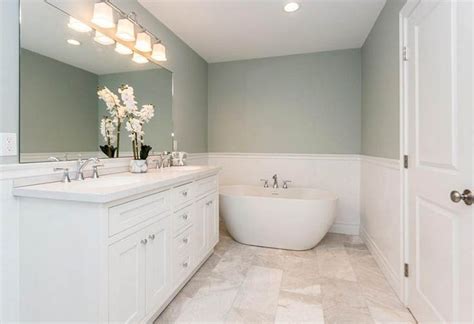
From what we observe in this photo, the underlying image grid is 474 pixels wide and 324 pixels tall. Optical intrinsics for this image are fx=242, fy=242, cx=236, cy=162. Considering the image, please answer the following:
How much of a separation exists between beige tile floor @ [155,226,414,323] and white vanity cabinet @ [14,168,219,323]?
42 cm

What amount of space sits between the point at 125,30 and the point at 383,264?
2931mm

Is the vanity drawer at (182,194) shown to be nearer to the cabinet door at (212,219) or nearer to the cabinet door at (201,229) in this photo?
the cabinet door at (201,229)

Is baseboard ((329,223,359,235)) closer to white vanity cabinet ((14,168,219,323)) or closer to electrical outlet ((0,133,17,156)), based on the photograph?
white vanity cabinet ((14,168,219,323))

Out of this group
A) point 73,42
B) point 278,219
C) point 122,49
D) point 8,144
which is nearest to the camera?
point 8,144

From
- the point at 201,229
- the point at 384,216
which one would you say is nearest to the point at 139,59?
the point at 201,229

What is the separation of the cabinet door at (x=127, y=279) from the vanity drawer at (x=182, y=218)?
0.37 meters

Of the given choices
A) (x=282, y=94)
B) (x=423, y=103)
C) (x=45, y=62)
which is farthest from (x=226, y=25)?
(x=423, y=103)

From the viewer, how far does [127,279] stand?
4.10ft

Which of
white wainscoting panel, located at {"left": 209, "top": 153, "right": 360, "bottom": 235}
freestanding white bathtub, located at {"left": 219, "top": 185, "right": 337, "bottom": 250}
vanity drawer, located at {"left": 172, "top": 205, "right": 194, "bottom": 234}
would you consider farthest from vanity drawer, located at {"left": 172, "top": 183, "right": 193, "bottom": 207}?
white wainscoting panel, located at {"left": 209, "top": 153, "right": 360, "bottom": 235}

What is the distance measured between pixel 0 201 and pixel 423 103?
2.35m

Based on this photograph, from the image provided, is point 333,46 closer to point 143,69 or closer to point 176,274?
point 143,69

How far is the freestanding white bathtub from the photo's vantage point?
8.07ft

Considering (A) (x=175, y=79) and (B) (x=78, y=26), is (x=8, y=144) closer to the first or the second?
(B) (x=78, y=26)

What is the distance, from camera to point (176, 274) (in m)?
1.72
